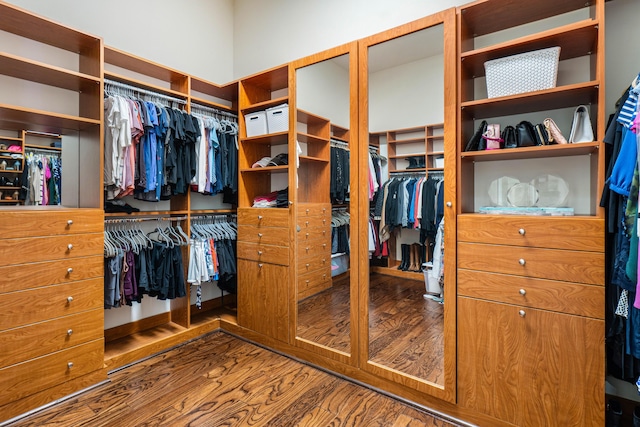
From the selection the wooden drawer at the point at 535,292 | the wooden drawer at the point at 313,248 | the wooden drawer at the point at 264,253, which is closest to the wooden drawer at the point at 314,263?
the wooden drawer at the point at 313,248

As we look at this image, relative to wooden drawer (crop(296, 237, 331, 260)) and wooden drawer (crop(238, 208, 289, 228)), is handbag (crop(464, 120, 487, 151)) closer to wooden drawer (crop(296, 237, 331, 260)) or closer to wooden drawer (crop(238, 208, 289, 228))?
wooden drawer (crop(296, 237, 331, 260))

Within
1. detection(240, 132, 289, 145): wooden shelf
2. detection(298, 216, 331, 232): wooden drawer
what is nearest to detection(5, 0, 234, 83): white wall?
detection(240, 132, 289, 145): wooden shelf

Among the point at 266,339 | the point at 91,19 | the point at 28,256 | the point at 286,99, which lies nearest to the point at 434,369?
the point at 266,339

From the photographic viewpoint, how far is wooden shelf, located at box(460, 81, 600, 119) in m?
1.50

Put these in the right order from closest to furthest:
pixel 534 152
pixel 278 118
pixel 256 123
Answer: pixel 534 152, pixel 278 118, pixel 256 123

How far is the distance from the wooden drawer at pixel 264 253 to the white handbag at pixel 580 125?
1.87 metres

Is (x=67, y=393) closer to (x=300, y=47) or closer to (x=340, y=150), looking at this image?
(x=340, y=150)

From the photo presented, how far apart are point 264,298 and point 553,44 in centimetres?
246

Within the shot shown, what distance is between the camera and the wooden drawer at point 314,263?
92.6 inches

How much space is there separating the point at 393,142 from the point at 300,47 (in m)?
1.44

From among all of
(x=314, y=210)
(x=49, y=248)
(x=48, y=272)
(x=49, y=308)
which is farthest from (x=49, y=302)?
(x=314, y=210)

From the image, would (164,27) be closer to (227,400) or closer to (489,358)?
(227,400)

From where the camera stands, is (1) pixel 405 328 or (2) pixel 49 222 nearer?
(2) pixel 49 222

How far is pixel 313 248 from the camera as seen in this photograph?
2.41 meters
